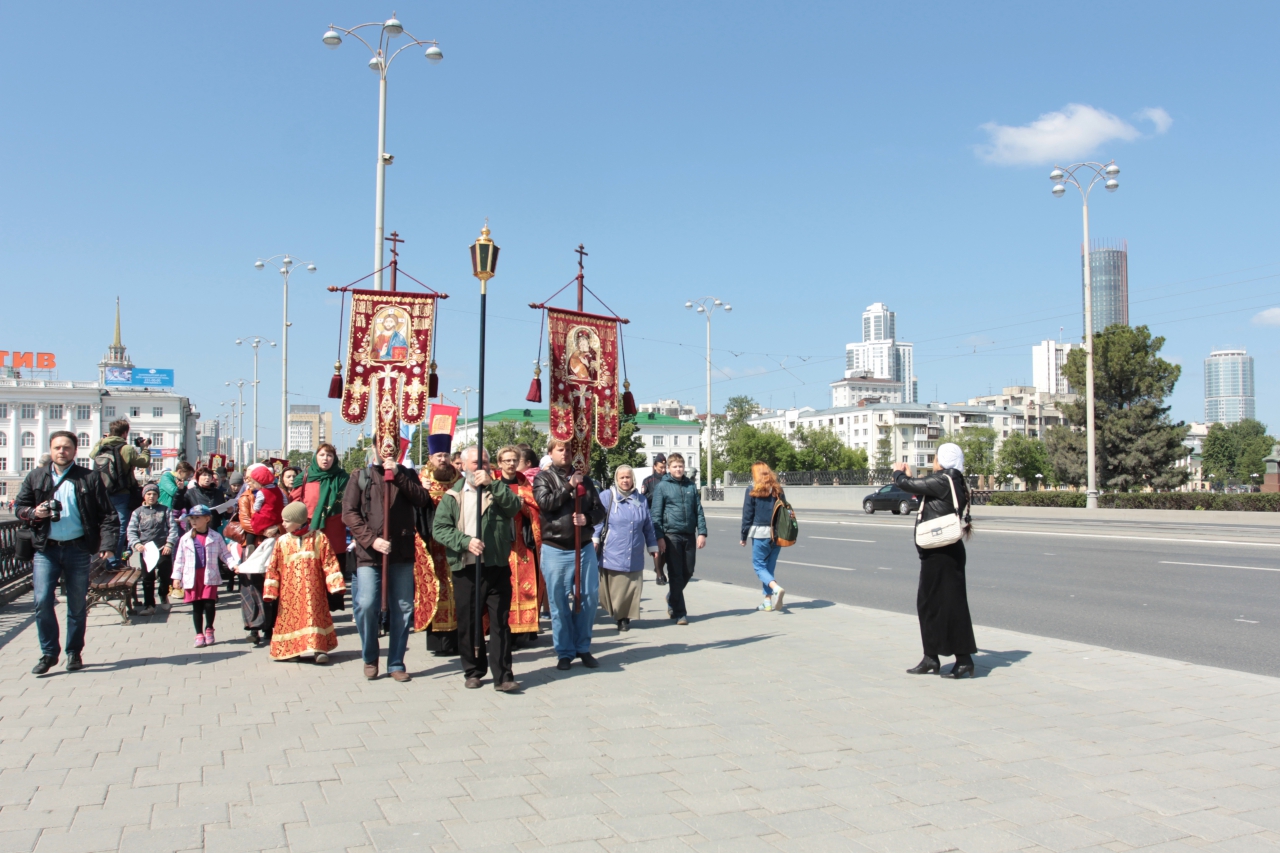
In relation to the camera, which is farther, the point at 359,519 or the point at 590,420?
the point at 590,420

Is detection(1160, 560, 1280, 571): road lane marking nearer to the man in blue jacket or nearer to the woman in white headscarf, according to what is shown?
the man in blue jacket

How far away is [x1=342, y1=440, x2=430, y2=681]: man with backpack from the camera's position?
7.35 meters

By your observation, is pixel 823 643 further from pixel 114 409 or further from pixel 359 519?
pixel 114 409

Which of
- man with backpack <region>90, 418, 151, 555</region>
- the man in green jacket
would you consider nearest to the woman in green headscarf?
the man in green jacket

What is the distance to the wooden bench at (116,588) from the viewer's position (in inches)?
407

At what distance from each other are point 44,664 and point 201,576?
5.24 ft

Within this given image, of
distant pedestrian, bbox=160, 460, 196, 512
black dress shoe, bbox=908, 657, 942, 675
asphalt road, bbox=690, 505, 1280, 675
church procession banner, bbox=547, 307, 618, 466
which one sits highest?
church procession banner, bbox=547, 307, 618, 466

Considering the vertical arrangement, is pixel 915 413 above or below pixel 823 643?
above

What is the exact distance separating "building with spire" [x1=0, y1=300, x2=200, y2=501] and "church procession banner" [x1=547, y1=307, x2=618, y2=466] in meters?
91.1

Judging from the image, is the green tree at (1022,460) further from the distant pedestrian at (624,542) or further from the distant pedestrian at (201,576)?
the distant pedestrian at (201,576)

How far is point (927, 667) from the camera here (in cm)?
753

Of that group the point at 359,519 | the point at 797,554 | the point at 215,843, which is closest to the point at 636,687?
the point at 359,519

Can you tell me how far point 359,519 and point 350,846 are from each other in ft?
12.0

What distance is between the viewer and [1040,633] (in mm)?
9766
